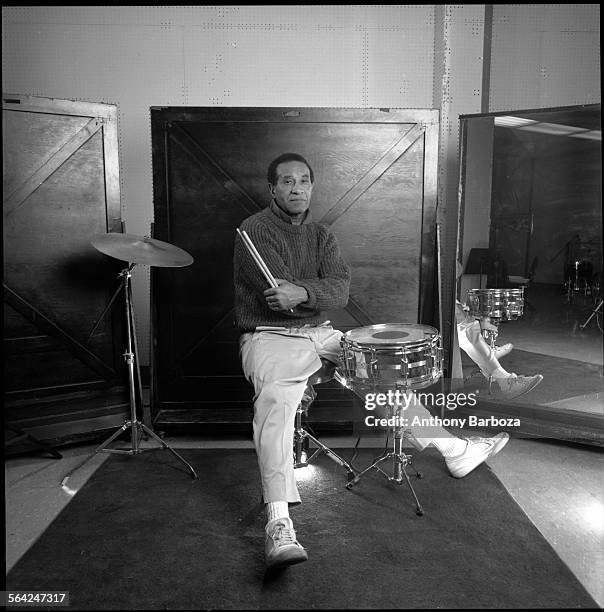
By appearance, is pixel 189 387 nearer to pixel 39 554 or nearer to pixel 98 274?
pixel 98 274

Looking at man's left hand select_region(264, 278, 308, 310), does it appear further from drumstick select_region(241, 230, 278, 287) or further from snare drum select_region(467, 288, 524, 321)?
snare drum select_region(467, 288, 524, 321)

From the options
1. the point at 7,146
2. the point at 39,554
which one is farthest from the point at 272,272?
the point at 7,146

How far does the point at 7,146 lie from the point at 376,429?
2.84 metres

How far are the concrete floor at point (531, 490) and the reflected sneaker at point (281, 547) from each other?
1.01m

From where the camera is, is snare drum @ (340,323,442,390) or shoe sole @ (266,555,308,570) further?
snare drum @ (340,323,442,390)

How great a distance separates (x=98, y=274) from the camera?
3.37m

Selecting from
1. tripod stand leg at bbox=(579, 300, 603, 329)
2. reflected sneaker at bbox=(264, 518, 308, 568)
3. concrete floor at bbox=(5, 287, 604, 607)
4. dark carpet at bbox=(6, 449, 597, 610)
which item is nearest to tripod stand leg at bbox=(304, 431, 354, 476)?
dark carpet at bbox=(6, 449, 597, 610)

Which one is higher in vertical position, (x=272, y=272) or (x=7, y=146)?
(x=7, y=146)

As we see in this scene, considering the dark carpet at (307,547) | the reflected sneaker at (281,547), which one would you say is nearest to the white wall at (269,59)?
the dark carpet at (307,547)

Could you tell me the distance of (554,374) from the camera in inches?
134

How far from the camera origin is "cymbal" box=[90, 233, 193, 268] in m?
2.77

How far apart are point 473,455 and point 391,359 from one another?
37.5 inches

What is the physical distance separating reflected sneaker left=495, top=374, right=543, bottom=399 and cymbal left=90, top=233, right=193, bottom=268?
7.19 ft

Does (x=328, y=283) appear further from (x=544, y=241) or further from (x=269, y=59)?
(x=269, y=59)
